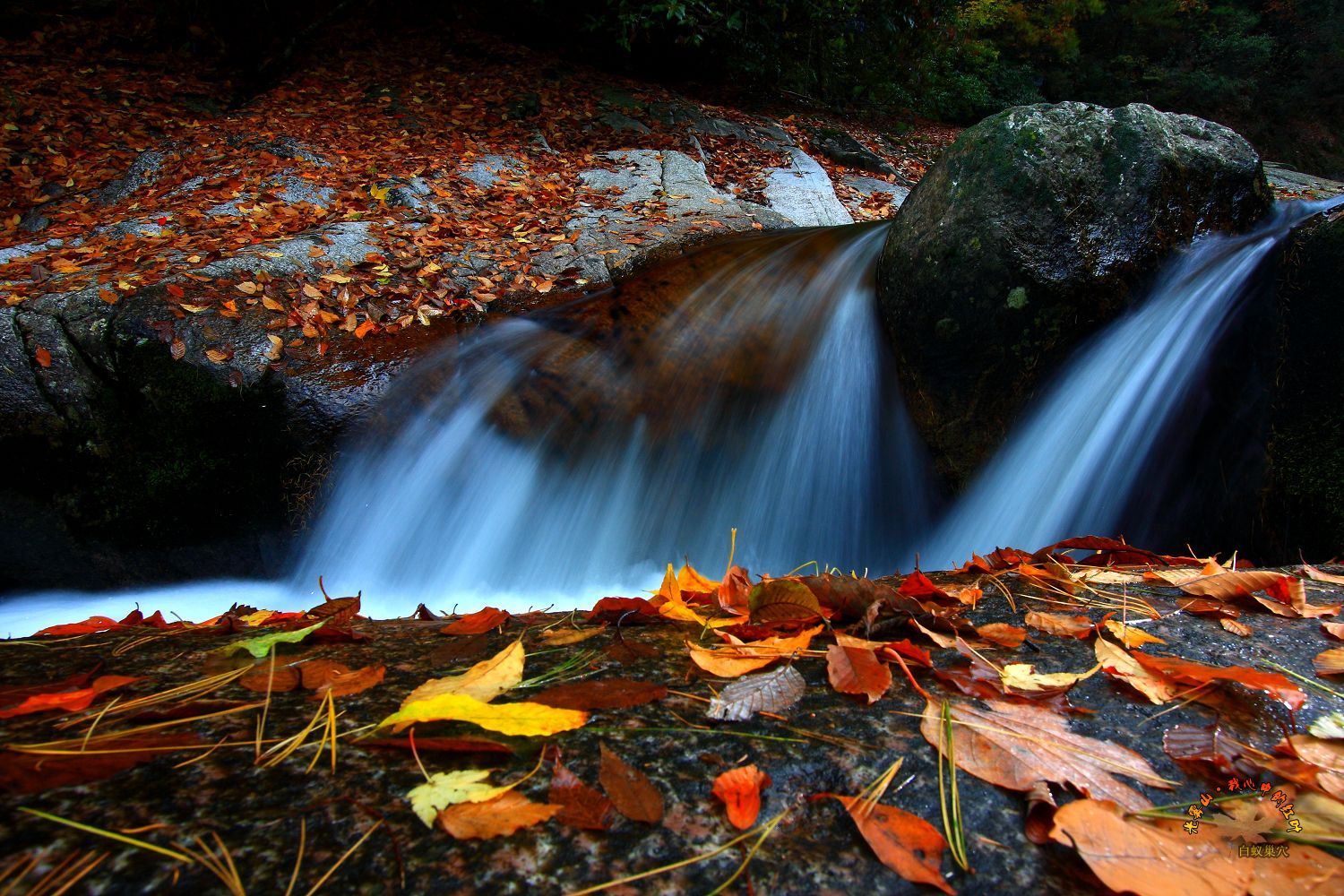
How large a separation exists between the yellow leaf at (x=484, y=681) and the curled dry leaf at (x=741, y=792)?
423 millimetres

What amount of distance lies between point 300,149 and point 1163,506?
702 centimetres

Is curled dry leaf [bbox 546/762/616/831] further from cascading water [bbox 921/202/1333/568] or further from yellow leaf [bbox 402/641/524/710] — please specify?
cascading water [bbox 921/202/1333/568]

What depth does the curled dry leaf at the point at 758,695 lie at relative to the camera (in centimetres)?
107

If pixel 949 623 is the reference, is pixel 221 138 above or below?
above

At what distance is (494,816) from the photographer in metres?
0.83

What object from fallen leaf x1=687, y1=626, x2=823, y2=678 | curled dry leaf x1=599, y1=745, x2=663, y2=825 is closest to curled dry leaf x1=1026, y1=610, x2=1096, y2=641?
fallen leaf x1=687, y1=626, x2=823, y2=678

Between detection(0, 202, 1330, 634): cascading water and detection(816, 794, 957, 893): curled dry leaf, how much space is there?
107 inches

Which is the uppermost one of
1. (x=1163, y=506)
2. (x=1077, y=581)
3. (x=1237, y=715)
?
(x=1237, y=715)

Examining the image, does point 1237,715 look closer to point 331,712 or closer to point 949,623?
point 949,623

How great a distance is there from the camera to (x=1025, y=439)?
353 centimetres

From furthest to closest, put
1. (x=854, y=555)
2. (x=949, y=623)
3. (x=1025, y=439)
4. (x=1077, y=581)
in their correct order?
1. (x=854, y=555)
2. (x=1025, y=439)
3. (x=1077, y=581)
4. (x=949, y=623)

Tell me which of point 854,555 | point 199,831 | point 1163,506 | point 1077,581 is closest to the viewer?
point 199,831

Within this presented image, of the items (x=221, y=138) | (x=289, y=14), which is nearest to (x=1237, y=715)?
(x=221, y=138)

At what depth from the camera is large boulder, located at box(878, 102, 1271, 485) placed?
10.6 feet
